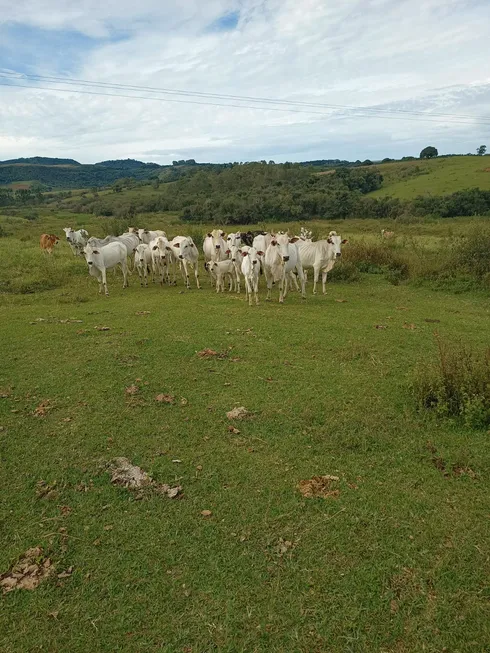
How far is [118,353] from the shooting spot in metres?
8.77

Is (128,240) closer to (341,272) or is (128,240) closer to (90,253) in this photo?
(90,253)

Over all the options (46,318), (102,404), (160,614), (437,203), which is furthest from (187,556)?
(437,203)

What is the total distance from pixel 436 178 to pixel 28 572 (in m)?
63.2

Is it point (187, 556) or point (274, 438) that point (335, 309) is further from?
point (187, 556)

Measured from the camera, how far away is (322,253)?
14633mm

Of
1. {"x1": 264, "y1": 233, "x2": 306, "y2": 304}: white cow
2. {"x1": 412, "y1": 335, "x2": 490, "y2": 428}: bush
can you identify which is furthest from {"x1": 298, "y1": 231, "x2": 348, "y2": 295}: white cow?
{"x1": 412, "y1": 335, "x2": 490, "y2": 428}: bush

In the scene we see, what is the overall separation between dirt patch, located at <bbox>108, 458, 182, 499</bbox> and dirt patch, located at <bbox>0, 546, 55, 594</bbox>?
107cm

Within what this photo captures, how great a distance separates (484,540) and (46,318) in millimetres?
10723

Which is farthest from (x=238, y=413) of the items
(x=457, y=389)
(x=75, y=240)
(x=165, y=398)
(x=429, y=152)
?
(x=429, y=152)

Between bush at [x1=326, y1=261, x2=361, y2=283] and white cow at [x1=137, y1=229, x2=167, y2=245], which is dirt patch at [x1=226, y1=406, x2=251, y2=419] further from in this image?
white cow at [x1=137, y1=229, x2=167, y2=245]

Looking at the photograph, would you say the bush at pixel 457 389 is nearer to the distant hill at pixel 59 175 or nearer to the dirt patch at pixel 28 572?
the dirt patch at pixel 28 572

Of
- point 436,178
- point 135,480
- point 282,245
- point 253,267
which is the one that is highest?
point 436,178

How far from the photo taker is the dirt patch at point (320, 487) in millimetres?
4754

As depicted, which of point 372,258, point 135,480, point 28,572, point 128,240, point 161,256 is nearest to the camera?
point 28,572
